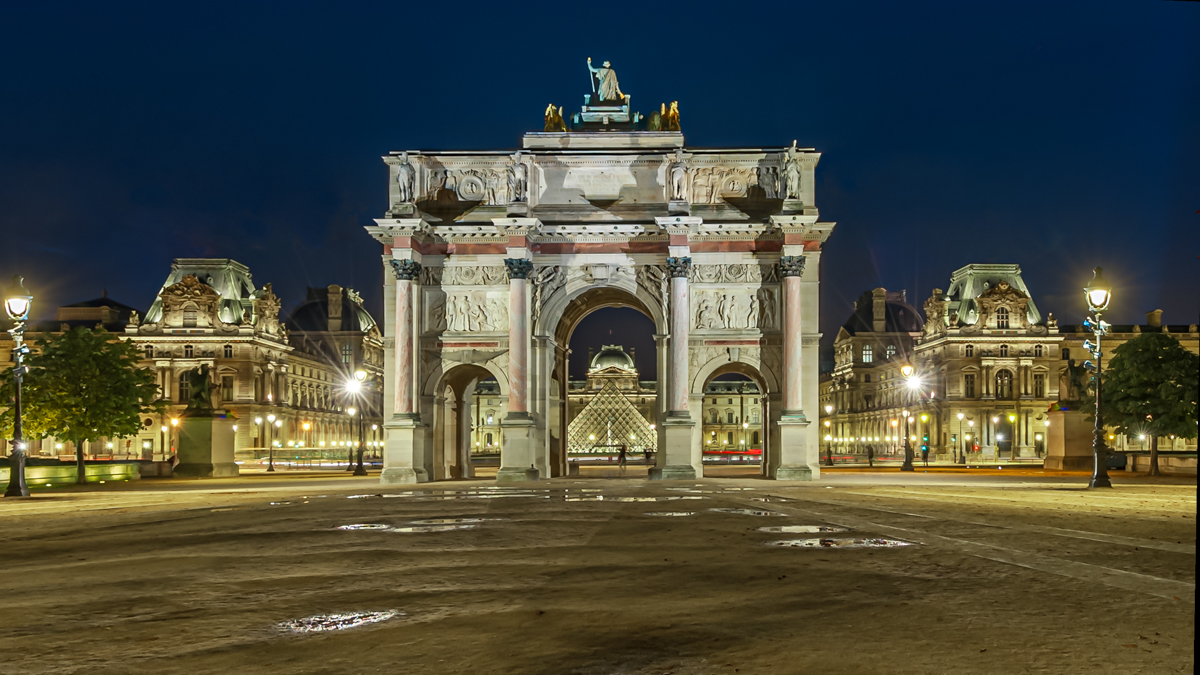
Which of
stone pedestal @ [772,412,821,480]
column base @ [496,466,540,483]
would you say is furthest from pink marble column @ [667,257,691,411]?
column base @ [496,466,540,483]

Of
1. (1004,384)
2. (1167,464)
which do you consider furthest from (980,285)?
(1167,464)

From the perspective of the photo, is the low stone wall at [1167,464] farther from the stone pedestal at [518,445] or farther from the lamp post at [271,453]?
the lamp post at [271,453]

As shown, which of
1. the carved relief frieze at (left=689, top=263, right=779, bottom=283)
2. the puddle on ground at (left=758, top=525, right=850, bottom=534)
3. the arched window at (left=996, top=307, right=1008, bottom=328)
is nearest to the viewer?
the puddle on ground at (left=758, top=525, right=850, bottom=534)

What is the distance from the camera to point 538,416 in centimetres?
4044

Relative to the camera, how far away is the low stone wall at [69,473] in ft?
121

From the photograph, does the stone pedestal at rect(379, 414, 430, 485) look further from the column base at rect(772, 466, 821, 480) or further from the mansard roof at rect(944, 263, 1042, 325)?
the mansard roof at rect(944, 263, 1042, 325)

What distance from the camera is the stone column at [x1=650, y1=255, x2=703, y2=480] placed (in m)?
38.9

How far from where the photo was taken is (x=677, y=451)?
3888cm

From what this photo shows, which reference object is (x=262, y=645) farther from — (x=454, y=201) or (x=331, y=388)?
(x=331, y=388)

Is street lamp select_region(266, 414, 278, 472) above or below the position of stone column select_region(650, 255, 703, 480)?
below

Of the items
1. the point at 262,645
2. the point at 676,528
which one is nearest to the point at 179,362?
the point at 676,528

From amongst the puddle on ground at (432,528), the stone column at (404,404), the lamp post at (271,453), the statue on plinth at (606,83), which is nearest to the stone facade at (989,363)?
the lamp post at (271,453)

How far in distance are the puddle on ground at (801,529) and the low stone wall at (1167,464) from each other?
3143 centimetres

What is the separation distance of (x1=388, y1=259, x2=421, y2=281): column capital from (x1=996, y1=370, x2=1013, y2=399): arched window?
298 feet
